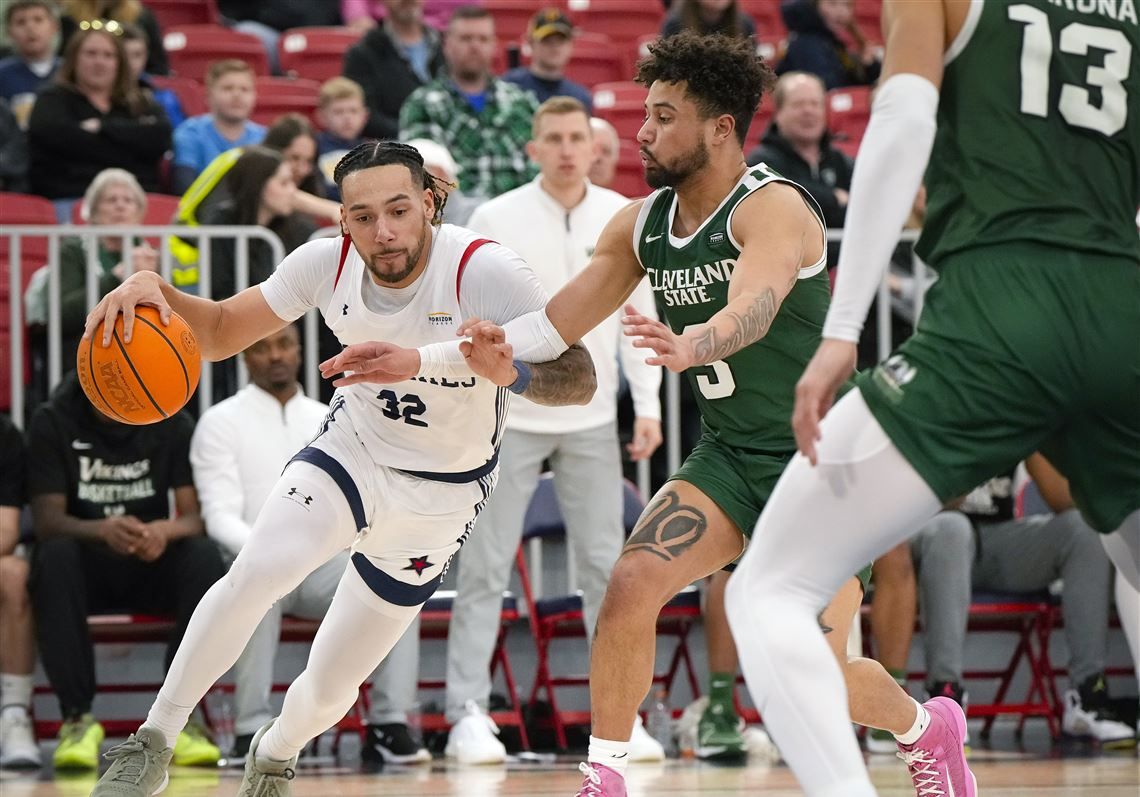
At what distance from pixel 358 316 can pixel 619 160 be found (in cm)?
588

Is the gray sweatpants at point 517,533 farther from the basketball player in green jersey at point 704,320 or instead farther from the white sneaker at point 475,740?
the basketball player in green jersey at point 704,320

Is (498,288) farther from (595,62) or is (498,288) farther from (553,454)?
(595,62)

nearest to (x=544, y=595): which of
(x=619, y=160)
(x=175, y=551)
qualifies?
(x=175, y=551)

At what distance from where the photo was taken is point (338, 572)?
770 cm

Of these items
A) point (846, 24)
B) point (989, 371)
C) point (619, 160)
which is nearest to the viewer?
point (989, 371)

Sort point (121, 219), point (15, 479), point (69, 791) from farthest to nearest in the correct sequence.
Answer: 1. point (121, 219)
2. point (15, 479)
3. point (69, 791)

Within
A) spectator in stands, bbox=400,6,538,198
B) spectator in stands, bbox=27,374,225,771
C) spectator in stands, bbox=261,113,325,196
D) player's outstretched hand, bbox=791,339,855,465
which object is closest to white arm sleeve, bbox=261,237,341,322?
player's outstretched hand, bbox=791,339,855,465

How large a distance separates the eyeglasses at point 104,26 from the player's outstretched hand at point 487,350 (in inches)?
257

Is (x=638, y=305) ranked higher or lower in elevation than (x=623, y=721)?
higher

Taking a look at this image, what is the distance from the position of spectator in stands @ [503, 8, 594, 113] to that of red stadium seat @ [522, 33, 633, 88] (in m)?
1.71

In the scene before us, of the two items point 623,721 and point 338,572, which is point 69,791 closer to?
point 338,572

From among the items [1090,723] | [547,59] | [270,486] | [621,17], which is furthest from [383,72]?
[1090,723]

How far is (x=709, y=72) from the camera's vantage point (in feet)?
15.3

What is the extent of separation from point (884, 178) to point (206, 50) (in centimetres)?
1017
